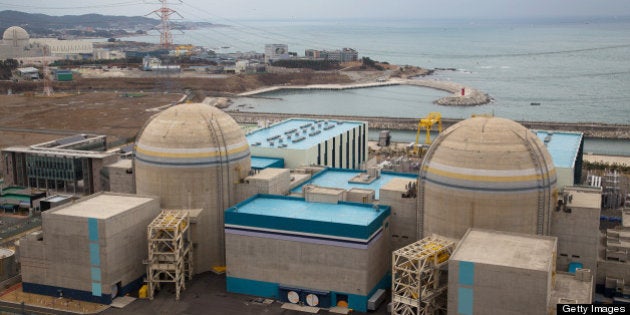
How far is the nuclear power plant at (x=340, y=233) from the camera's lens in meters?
22.9

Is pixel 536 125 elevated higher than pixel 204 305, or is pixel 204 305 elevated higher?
pixel 536 125

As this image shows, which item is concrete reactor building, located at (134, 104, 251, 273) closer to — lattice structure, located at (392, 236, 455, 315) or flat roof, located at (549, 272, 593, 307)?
lattice structure, located at (392, 236, 455, 315)

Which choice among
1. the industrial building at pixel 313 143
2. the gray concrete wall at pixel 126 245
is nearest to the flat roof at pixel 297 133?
the industrial building at pixel 313 143

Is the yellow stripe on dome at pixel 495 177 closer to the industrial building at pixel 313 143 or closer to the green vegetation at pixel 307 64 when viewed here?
the industrial building at pixel 313 143

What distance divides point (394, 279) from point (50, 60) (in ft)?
457

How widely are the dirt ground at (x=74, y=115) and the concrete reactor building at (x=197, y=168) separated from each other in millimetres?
32120

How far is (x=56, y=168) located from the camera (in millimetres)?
41781

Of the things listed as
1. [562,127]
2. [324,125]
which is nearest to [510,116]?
[562,127]

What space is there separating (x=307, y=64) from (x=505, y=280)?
128426 mm

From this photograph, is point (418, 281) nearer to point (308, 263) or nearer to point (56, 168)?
point (308, 263)

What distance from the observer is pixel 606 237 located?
1182 inches

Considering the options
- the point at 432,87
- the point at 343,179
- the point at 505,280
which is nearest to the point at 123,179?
the point at 343,179

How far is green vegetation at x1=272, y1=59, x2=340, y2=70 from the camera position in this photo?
14550 centimetres

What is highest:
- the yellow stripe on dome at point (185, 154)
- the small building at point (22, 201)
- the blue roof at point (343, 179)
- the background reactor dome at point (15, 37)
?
the background reactor dome at point (15, 37)
